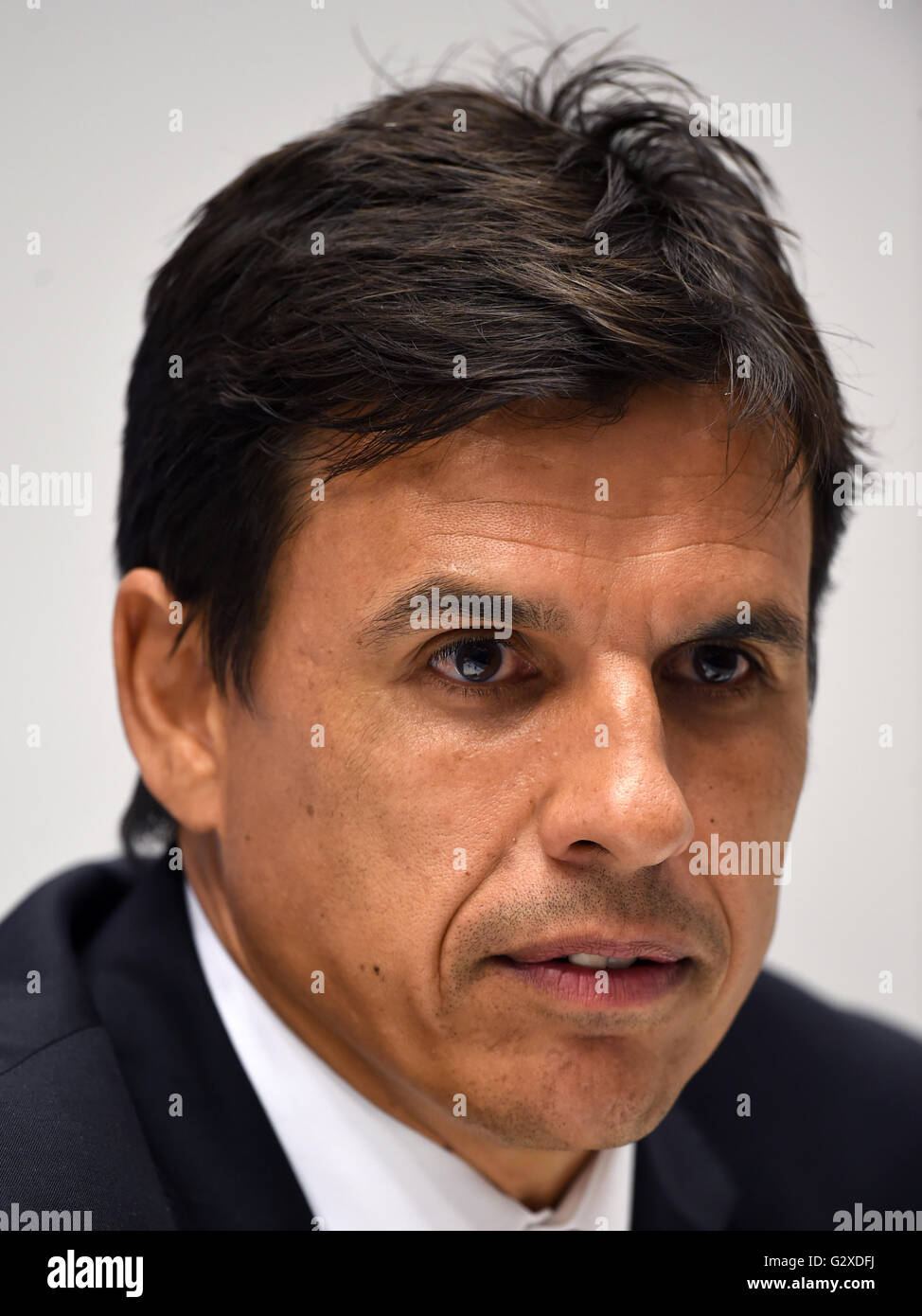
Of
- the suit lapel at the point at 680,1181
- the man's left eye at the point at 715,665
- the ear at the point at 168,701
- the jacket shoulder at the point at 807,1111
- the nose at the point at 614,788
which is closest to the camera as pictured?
the nose at the point at 614,788

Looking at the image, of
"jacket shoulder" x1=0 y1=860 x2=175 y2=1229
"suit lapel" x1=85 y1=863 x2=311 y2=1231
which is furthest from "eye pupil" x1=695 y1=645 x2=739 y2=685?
"jacket shoulder" x1=0 y1=860 x2=175 y2=1229

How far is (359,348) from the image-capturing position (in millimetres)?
1689

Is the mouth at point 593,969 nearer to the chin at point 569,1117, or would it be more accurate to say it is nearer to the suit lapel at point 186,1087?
the chin at point 569,1117

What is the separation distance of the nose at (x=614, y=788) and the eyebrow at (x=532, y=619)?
0.32 ft

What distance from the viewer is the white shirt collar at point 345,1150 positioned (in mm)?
1838

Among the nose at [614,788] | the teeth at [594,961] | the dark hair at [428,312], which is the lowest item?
the teeth at [594,961]

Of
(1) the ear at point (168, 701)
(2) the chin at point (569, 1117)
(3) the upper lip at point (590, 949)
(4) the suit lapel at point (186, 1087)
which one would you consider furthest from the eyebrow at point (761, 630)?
(4) the suit lapel at point (186, 1087)

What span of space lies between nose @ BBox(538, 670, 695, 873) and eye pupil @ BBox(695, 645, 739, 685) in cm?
A: 17

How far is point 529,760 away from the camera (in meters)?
1.64

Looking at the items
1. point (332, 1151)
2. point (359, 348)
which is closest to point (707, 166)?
point (359, 348)

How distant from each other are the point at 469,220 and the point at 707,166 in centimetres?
54

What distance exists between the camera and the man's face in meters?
1.62

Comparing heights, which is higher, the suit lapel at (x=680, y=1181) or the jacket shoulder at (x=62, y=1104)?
the jacket shoulder at (x=62, y=1104)
